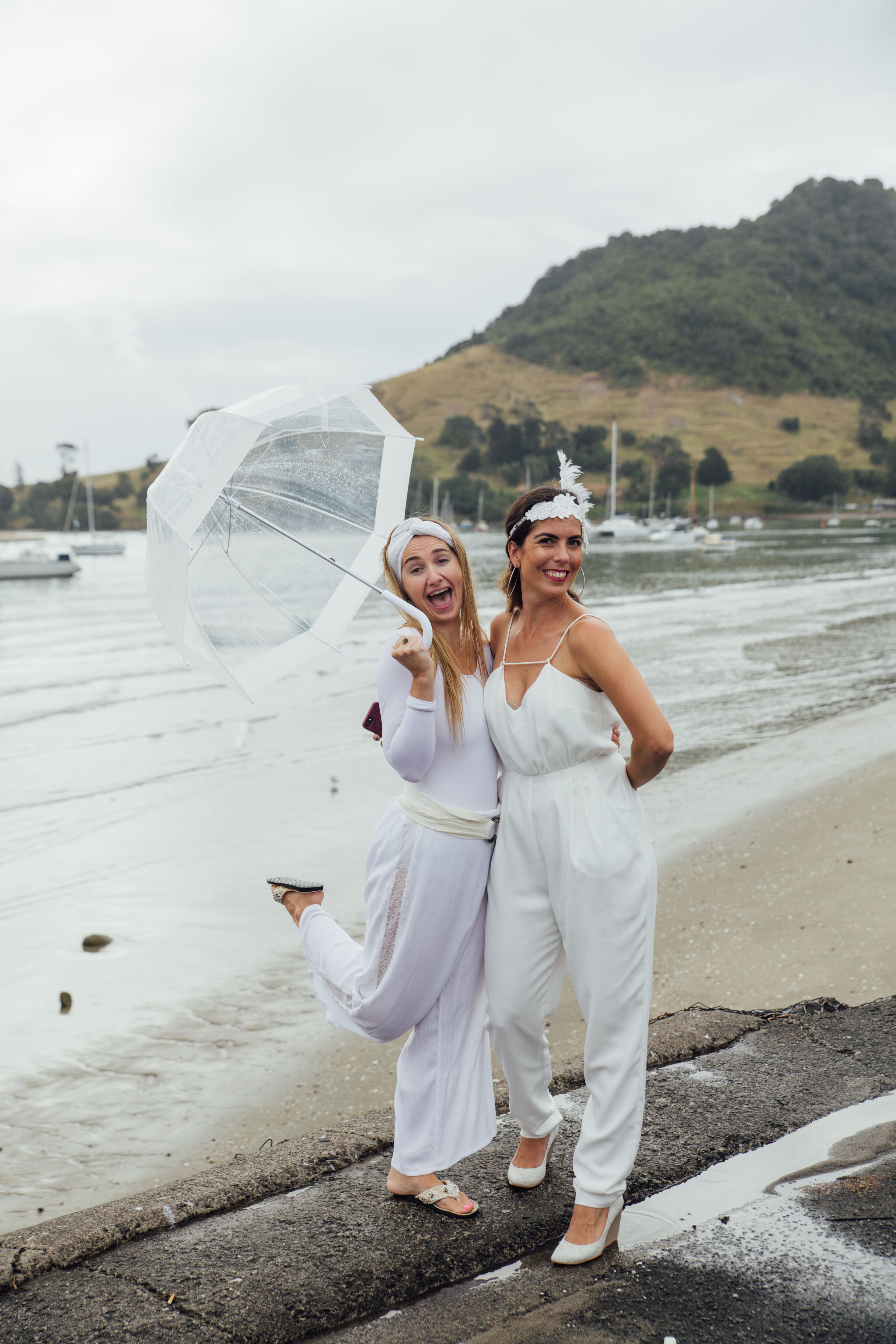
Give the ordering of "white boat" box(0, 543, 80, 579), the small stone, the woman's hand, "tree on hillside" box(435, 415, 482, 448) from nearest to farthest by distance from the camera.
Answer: the woman's hand → the small stone → "white boat" box(0, 543, 80, 579) → "tree on hillside" box(435, 415, 482, 448)

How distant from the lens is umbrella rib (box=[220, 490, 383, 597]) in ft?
9.65

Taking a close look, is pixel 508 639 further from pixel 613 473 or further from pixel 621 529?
pixel 613 473

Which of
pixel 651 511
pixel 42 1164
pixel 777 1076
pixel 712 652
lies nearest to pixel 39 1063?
pixel 42 1164

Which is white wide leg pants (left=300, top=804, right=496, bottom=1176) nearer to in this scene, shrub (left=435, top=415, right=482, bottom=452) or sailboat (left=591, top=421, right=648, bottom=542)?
sailboat (left=591, top=421, right=648, bottom=542)

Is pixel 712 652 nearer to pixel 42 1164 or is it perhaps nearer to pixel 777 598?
pixel 777 598

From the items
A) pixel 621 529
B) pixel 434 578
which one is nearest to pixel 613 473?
pixel 621 529

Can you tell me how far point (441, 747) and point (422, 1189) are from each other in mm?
1280

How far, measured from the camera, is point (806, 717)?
13.0 meters

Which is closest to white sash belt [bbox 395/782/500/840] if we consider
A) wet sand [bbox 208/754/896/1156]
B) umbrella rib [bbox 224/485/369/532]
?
umbrella rib [bbox 224/485/369/532]

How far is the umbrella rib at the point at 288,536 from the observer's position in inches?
116

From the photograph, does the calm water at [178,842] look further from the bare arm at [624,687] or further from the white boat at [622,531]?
the white boat at [622,531]

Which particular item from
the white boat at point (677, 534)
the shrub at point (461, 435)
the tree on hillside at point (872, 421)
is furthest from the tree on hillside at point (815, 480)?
the shrub at point (461, 435)

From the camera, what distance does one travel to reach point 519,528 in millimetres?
2959

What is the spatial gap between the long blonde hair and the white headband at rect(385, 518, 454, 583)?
0.03 ft
